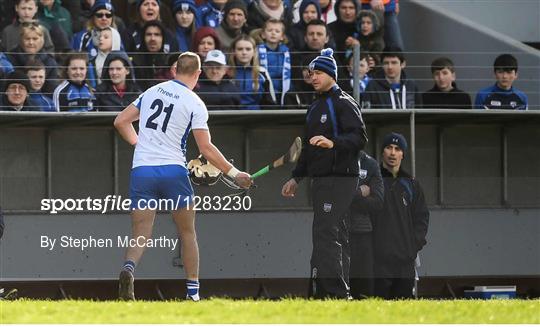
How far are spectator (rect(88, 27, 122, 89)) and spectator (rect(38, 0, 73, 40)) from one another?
1.72 feet

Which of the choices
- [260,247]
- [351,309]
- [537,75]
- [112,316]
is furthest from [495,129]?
[112,316]

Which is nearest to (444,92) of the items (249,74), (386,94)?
(386,94)

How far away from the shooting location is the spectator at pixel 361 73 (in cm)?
1703

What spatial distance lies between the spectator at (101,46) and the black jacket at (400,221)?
358 centimetres

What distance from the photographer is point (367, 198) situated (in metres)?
14.3

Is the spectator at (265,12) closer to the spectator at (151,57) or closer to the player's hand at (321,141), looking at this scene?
the spectator at (151,57)

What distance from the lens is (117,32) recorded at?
1738cm

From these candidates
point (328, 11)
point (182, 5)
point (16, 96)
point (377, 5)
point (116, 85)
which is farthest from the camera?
point (377, 5)

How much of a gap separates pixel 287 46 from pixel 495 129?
2499 millimetres

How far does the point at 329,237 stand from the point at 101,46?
4742 millimetres

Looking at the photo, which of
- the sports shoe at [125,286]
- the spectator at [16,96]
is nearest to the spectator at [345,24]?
the spectator at [16,96]

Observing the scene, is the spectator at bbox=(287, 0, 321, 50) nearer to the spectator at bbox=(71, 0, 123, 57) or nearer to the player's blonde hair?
the spectator at bbox=(71, 0, 123, 57)

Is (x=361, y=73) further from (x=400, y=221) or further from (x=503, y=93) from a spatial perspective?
(x=400, y=221)

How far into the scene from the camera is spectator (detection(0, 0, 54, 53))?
17.1 meters
